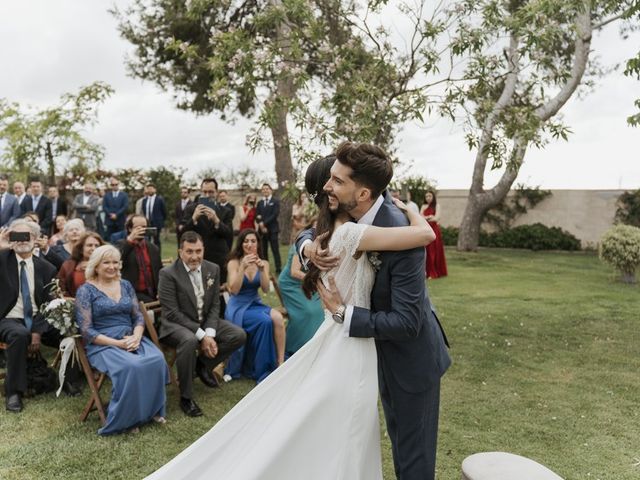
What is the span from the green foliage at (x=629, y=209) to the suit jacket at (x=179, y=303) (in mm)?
17510

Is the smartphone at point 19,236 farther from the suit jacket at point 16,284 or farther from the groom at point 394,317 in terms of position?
the groom at point 394,317

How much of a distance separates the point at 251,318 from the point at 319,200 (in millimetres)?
3616

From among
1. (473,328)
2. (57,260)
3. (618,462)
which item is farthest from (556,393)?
(57,260)

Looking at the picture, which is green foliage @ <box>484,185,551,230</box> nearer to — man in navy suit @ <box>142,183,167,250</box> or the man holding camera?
man in navy suit @ <box>142,183,167,250</box>

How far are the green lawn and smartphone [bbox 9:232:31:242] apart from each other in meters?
1.47

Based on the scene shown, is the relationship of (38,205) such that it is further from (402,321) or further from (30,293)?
(402,321)

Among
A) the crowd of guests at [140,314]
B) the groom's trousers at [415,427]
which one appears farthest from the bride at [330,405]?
the crowd of guests at [140,314]

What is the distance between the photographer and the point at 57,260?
7.01 m

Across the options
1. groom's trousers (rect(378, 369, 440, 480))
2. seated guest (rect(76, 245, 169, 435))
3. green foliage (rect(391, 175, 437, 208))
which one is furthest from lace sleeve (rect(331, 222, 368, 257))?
green foliage (rect(391, 175, 437, 208))

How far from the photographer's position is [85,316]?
5.10 metres

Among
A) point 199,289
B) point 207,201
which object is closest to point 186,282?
point 199,289

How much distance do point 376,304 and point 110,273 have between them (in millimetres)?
3218

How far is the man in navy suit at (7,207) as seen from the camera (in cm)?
1170

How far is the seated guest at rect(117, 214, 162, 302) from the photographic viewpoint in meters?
6.67
